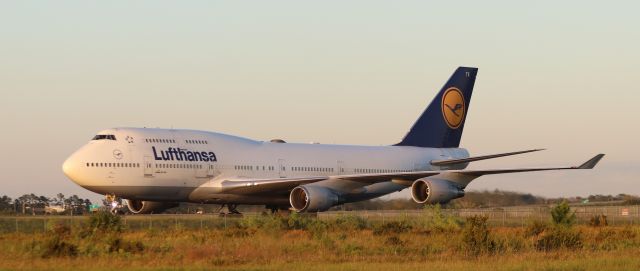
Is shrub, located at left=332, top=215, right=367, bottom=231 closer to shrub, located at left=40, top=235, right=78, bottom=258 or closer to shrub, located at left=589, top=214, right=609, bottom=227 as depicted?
shrub, located at left=589, top=214, right=609, bottom=227

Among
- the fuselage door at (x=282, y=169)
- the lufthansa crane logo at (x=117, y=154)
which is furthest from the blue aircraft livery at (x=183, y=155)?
the fuselage door at (x=282, y=169)

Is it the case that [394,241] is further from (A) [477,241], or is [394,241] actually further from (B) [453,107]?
(B) [453,107]

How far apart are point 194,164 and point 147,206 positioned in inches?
171

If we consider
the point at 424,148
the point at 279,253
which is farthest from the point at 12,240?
the point at 424,148

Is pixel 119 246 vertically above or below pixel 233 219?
below

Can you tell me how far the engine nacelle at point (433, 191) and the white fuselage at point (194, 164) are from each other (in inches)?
135

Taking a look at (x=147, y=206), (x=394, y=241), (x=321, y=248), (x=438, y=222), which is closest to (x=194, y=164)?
(x=147, y=206)

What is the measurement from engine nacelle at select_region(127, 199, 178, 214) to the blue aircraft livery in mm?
3109

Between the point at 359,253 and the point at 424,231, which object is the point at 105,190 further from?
the point at 359,253

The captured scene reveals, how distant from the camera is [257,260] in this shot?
2369 cm

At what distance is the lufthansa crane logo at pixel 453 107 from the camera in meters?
57.9

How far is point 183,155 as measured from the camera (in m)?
45.3

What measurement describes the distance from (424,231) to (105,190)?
14.8m

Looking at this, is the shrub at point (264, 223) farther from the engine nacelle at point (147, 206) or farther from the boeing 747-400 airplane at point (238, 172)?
the engine nacelle at point (147, 206)
